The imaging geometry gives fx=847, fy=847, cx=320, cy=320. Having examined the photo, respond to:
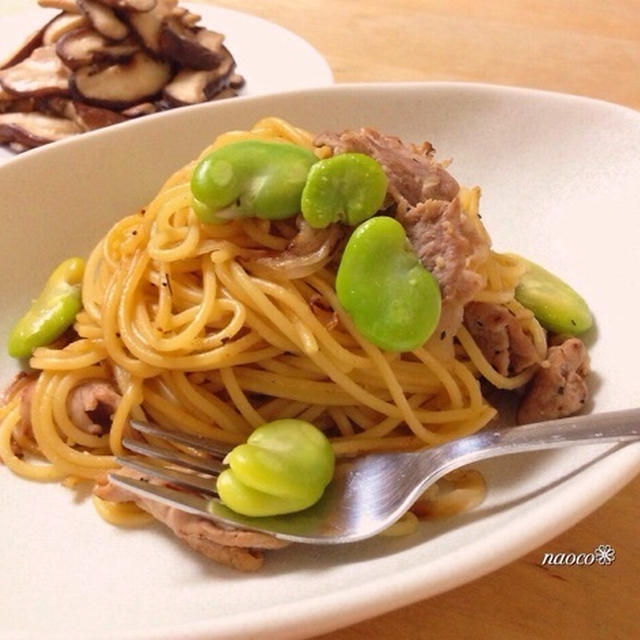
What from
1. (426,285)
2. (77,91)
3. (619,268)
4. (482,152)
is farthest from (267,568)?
(77,91)

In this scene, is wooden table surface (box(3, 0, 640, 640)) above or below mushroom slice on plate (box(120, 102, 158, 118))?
above

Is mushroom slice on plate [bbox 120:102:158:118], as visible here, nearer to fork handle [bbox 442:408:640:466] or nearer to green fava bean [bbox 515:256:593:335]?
green fava bean [bbox 515:256:593:335]

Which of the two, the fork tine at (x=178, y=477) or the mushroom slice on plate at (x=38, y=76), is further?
the mushroom slice on plate at (x=38, y=76)

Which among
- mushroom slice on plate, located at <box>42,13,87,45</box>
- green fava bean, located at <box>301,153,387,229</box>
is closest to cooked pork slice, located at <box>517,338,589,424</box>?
green fava bean, located at <box>301,153,387,229</box>

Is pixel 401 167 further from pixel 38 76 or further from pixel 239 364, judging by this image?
pixel 38 76

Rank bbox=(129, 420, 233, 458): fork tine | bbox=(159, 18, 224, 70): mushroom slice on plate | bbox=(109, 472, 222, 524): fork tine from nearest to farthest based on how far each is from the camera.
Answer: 1. bbox=(109, 472, 222, 524): fork tine
2. bbox=(129, 420, 233, 458): fork tine
3. bbox=(159, 18, 224, 70): mushroom slice on plate

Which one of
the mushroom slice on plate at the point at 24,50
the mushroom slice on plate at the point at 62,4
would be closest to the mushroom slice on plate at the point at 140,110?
the mushroom slice on plate at the point at 62,4

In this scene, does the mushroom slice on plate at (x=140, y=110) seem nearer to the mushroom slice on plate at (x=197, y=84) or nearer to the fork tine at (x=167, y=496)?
the mushroom slice on plate at (x=197, y=84)
